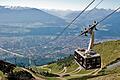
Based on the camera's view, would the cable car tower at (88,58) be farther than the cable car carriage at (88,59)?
No

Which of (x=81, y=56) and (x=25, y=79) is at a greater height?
(x=81, y=56)

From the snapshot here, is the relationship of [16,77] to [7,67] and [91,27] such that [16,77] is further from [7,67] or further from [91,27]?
[91,27]

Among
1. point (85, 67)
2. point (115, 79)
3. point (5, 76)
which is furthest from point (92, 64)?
point (5, 76)

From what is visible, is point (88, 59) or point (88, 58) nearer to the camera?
point (88, 58)

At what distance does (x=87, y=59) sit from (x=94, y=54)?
61.3 inches

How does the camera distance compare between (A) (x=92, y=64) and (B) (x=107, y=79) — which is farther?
(B) (x=107, y=79)

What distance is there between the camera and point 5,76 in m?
89.6

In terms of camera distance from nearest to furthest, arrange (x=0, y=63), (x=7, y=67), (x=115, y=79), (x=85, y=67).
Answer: (x=85, y=67)
(x=0, y=63)
(x=7, y=67)
(x=115, y=79)

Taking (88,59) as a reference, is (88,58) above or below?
above

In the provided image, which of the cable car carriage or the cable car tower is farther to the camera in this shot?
the cable car carriage

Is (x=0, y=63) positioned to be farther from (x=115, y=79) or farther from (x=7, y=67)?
(x=115, y=79)

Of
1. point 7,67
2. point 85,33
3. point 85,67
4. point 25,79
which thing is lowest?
point 25,79

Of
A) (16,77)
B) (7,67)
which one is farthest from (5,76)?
(7,67)

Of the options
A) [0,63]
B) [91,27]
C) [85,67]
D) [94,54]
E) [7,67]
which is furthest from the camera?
[7,67]
